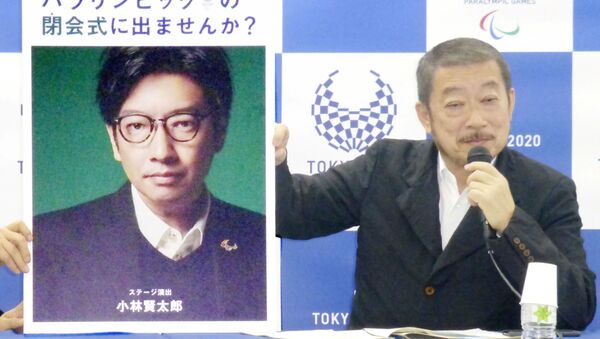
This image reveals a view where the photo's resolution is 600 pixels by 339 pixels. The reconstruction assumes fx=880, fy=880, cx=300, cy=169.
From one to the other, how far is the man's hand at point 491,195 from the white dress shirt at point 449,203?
10.4 inches

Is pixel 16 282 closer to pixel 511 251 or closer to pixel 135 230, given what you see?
pixel 135 230

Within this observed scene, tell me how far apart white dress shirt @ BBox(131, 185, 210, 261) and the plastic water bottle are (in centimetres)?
67

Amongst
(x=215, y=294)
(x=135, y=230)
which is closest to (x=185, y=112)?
(x=135, y=230)

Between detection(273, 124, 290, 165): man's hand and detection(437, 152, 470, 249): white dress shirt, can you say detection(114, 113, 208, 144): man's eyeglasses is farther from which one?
detection(437, 152, 470, 249): white dress shirt

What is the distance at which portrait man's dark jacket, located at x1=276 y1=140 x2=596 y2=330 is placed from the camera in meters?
2.15

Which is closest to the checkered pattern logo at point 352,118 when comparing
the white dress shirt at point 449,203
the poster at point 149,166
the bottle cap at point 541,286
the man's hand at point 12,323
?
the white dress shirt at point 449,203

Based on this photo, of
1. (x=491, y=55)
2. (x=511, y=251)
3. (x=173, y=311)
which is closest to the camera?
(x=173, y=311)

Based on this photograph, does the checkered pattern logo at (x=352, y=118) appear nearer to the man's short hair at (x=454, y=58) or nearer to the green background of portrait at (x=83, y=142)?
the man's short hair at (x=454, y=58)

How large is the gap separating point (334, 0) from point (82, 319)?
3.37 feet

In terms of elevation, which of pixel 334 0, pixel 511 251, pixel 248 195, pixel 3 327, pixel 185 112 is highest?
pixel 334 0

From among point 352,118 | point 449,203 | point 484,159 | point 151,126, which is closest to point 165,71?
point 151,126

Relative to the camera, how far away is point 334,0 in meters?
2.26

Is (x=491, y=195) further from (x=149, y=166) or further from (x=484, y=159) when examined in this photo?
(x=149, y=166)

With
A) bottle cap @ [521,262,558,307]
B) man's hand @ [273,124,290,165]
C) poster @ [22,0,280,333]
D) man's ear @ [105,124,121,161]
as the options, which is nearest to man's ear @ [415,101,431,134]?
man's hand @ [273,124,290,165]
